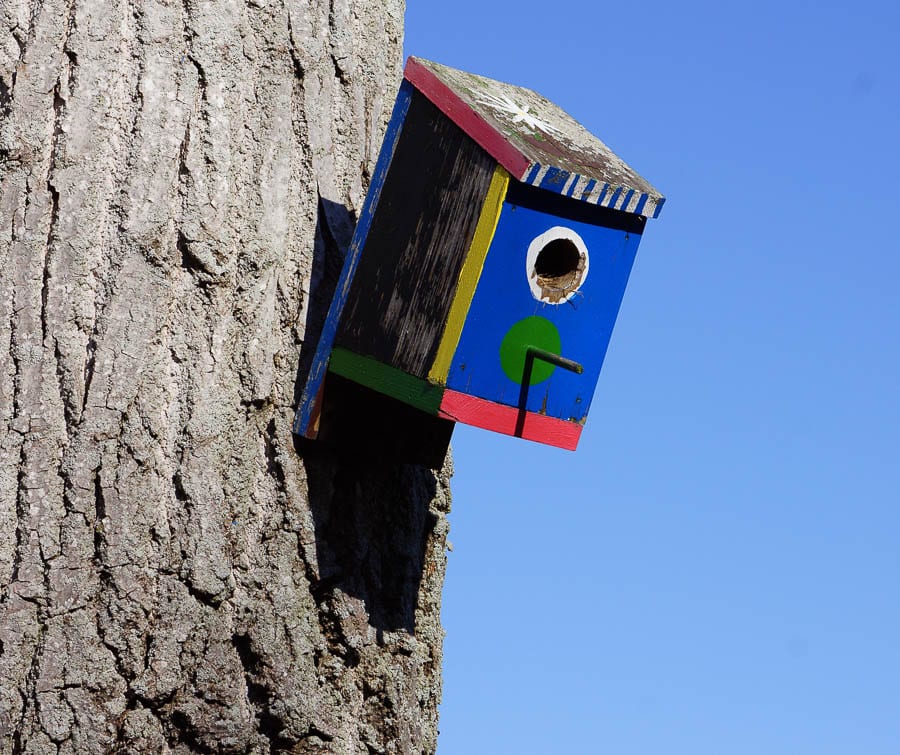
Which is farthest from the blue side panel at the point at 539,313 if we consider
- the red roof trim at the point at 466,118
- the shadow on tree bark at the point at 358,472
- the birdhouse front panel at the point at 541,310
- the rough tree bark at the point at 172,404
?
the rough tree bark at the point at 172,404

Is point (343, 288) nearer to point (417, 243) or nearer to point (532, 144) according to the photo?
point (417, 243)

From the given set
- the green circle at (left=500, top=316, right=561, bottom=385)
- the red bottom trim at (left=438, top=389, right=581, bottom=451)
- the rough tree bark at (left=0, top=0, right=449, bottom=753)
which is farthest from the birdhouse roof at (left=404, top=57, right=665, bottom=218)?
the red bottom trim at (left=438, top=389, right=581, bottom=451)

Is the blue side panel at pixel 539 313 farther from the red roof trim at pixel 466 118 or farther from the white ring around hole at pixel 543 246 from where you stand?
the red roof trim at pixel 466 118

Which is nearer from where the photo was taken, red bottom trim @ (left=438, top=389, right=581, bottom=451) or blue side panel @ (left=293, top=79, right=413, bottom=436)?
red bottom trim @ (left=438, top=389, right=581, bottom=451)

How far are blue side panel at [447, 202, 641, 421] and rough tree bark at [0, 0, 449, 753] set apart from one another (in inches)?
23.4

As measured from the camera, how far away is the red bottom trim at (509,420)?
320 centimetres

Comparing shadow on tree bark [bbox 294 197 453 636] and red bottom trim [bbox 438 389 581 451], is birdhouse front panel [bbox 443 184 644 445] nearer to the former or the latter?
red bottom trim [bbox 438 389 581 451]

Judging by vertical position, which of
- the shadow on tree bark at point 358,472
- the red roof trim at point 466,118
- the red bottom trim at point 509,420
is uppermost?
the red roof trim at point 466,118

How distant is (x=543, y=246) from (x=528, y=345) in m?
0.25

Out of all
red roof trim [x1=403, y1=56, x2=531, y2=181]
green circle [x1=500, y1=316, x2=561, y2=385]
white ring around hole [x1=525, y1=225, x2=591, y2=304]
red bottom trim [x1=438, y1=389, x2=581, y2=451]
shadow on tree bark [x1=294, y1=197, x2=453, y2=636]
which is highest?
red roof trim [x1=403, y1=56, x2=531, y2=181]

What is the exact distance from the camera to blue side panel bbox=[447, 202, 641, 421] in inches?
126

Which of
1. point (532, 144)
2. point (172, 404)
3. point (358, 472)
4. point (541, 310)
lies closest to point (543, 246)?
point (541, 310)

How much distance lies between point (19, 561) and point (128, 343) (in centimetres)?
59

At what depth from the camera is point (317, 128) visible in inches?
145
